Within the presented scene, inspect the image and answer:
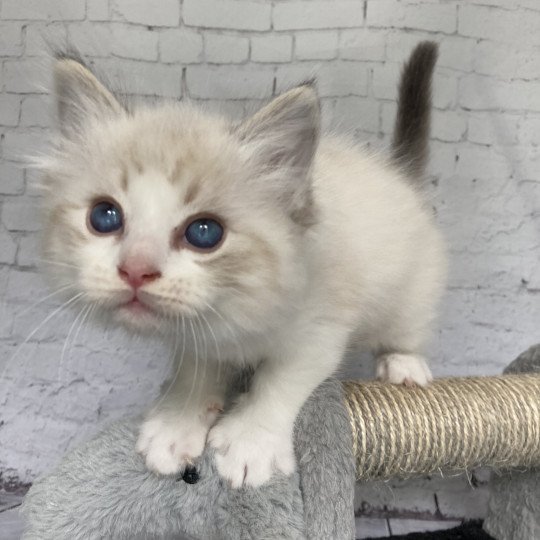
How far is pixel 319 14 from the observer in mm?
1835

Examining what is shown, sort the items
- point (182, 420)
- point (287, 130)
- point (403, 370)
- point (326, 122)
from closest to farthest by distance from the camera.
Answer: point (287, 130) < point (182, 420) < point (403, 370) < point (326, 122)

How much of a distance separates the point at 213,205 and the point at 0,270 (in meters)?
1.13

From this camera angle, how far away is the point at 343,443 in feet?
3.49

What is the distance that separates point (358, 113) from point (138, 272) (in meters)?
1.19

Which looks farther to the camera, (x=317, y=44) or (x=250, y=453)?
(x=317, y=44)

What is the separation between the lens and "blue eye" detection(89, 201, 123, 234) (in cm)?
93

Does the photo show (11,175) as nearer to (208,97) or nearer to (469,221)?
(208,97)

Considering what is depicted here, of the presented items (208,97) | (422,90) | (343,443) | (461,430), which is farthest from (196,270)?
(208,97)

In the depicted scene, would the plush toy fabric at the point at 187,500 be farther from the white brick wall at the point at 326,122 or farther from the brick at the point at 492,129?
the brick at the point at 492,129

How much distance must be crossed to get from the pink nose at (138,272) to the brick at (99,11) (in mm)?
1221

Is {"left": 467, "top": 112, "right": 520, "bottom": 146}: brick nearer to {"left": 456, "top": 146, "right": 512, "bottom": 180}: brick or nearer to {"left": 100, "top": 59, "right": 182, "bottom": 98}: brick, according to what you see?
{"left": 456, "top": 146, "right": 512, "bottom": 180}: brick

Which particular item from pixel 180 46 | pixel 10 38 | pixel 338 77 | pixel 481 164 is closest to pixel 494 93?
pixel 481 164

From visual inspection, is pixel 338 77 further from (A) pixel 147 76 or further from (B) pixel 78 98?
(B) pixel 78 98

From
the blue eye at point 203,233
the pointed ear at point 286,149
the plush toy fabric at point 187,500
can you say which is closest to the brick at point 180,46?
the pointed ear at point 286,149
